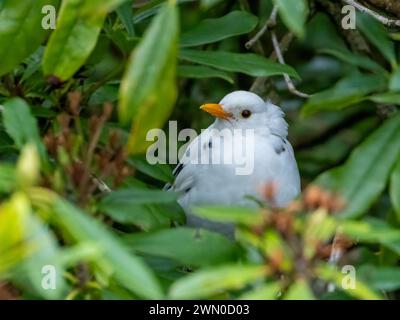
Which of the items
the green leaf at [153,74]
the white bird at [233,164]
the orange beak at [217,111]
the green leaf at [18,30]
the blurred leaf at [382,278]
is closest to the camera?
the green leaf at [153,74]

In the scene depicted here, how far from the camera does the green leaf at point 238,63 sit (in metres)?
3.15

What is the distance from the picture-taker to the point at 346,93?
8.25ft

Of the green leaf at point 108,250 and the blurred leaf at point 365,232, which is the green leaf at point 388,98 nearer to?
the blurred leaf at point 365,232

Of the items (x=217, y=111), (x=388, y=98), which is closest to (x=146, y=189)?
(x=388, y=98)

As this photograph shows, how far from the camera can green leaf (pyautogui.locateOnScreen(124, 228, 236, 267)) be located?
239cm

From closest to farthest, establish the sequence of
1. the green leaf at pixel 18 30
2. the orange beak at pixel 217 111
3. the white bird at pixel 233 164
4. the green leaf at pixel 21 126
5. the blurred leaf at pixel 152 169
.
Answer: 1. the green leaf at pixel 21 126
2. the green leaf at pixel 18 30
3. the blurred leaf at pixel 152 169
4. the white bird at pixel 233 164
5. the orange beak at pixel 217 111

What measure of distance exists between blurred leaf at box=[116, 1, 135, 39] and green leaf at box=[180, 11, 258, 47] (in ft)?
0.50

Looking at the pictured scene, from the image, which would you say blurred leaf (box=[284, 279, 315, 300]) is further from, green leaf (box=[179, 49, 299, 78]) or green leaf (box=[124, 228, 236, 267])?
green leaf (box=[179, 49, 299, 78])

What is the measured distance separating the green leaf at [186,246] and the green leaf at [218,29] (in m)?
0.96

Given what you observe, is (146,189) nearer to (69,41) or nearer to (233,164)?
(69,41)

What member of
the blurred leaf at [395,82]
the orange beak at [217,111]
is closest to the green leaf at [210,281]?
the blurred leaf at [395,82]

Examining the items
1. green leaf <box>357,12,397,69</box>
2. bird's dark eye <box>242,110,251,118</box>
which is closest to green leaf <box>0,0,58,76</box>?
green leaf <box>357,12,397,69</box>

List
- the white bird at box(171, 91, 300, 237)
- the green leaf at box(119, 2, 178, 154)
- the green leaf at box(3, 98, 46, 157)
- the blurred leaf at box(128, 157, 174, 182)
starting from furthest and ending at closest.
Result: the white bird at box(171, 91, 300, 237)
the blurred leaf at box(128, 157, 174, 182)
the green leaf at box(3, 98, 46, 157)
the green leaf at box(119, 2, 178, 154)

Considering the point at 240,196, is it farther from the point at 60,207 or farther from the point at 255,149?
the point at 60,207
